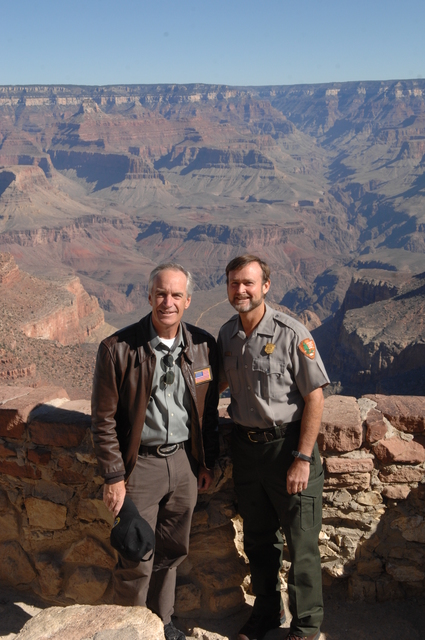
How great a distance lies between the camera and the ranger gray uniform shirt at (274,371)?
372 centimetres

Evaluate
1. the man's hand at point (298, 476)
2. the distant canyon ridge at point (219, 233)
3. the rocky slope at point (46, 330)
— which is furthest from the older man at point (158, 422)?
the distant canyon ridge at point (219, 233)

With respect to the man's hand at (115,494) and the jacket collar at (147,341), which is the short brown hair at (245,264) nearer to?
the jacket collar at (147,341)

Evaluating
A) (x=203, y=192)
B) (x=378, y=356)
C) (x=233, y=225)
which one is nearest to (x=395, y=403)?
(x=378, y=356)

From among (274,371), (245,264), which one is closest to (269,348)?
(274,371)

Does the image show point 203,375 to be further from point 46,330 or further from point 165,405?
point 46,330

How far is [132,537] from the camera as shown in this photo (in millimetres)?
3564

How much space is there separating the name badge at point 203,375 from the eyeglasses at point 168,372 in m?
0.17

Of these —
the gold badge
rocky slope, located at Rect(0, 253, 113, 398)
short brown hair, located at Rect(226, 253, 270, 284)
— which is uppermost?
rocky slope, located at Rect(0, 253, 113, 398)

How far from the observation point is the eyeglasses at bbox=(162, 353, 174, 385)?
12.3 ft

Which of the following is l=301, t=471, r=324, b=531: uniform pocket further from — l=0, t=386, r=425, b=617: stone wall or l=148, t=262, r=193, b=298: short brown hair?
l=148, t=262, r=193, b=298: short brown hair

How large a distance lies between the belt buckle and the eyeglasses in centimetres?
44

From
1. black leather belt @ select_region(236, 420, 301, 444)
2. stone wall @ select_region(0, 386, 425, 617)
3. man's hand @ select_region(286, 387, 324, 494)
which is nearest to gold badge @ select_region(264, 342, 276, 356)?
man's hand @ select_region(286, 387, 324, 494)

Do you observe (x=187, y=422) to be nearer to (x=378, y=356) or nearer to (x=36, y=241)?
(x=378, y=356)

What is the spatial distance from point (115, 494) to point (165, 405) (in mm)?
645
